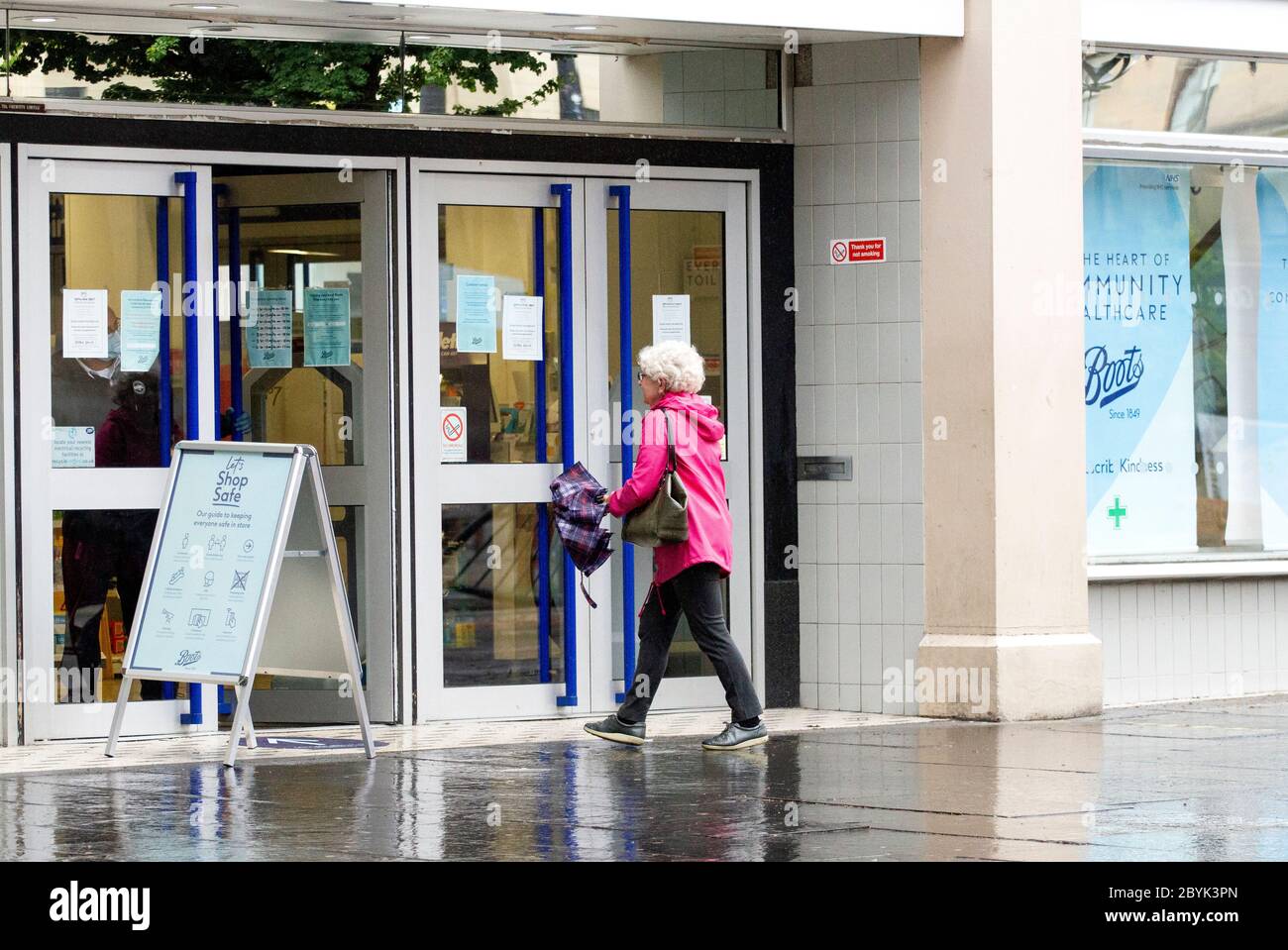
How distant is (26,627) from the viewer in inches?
377

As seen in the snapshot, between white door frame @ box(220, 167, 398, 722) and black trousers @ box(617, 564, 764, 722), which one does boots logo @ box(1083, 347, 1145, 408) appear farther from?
white door frame @ box(220, 167, 398, 722)

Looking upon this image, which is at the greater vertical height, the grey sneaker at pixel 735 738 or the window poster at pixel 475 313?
the window poster at pixel 475 313

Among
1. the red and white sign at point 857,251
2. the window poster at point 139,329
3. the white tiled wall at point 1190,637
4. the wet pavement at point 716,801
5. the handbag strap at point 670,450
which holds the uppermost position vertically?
the red and white sign at point 857,251

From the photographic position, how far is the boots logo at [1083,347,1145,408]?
450 inches

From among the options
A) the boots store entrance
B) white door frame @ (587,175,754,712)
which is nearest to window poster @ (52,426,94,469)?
the boots store entrance

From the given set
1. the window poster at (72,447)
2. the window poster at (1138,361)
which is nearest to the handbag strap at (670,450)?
the window poster at (72,447)

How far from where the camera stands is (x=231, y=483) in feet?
29.8

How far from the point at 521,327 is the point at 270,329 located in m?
1.36

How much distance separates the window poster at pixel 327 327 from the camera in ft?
34.8

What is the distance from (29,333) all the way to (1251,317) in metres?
6.89

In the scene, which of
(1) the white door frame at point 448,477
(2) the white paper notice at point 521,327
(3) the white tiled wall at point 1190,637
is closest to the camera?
(1) the white door frame at point 448,477

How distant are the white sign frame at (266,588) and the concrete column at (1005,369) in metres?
3.14

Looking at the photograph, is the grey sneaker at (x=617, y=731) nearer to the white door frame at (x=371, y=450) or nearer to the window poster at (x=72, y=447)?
the white door frame at (x=371, y=450)
